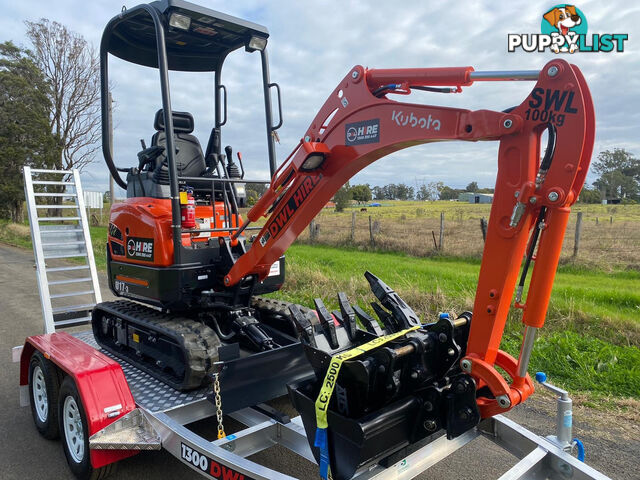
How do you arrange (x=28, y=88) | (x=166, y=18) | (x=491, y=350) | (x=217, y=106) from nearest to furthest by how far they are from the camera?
1. (x=491, y=350)
2. (x=166, y=18)
3. (x=217, y=106)
4. (x=28, y=88)

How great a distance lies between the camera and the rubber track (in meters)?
3.84

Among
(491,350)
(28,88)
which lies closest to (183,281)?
(491,350)

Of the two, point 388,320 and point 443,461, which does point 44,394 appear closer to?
point 388,320

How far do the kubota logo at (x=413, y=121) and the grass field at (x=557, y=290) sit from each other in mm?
3719

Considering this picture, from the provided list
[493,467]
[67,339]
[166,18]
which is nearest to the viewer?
[493,467]

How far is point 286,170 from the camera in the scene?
3.78 meters

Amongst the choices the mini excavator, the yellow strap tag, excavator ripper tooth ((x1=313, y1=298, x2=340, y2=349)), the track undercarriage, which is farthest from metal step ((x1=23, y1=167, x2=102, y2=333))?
the yellow strap tag

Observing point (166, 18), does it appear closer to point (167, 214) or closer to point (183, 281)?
point (167, 214)

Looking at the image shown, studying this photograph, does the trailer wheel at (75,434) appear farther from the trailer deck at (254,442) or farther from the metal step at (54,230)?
the metal step at (54,230)

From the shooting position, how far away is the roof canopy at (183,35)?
4.26 meters

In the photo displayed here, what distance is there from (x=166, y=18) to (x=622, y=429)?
217 inches

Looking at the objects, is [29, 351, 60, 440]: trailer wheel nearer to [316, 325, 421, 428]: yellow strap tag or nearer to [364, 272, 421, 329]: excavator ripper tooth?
[316, 325, 421, 428]: yellow strap tag

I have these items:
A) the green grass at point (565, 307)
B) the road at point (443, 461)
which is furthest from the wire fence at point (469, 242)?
the road at point (443, 461)

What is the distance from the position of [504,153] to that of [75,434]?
12.8ft
